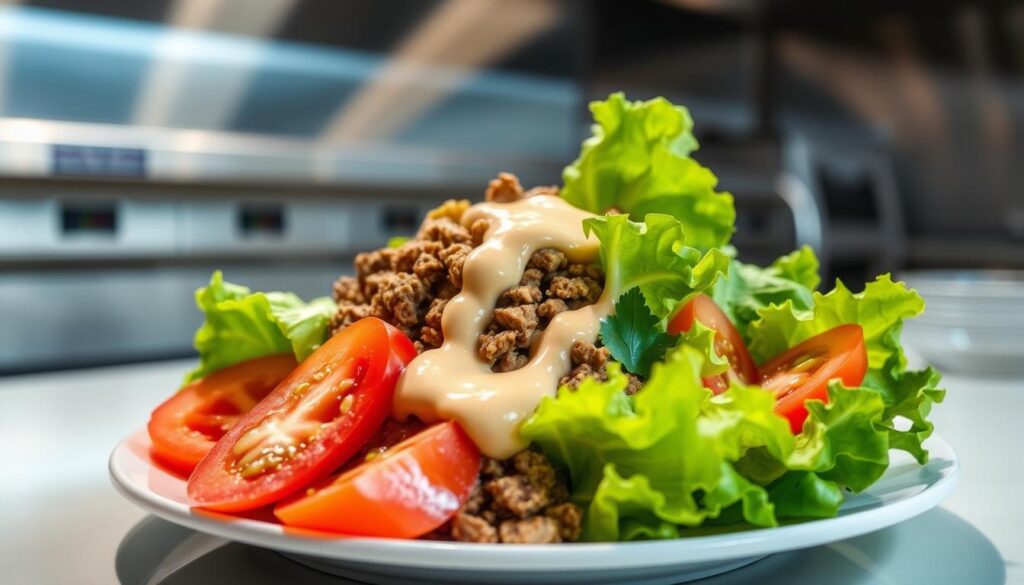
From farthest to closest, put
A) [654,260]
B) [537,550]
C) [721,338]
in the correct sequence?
[721,338]
[654,260]
[537,550]

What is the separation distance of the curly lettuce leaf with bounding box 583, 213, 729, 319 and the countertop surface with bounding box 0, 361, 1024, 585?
0.24m

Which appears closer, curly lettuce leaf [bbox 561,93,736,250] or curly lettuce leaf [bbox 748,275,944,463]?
curly lettuce leaf [bbox 748,275,944,463]

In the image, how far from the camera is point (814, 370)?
0.91m

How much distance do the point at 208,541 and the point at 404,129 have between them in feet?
10.1

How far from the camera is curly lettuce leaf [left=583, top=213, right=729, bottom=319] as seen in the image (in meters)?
0.84

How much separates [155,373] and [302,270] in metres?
1.70

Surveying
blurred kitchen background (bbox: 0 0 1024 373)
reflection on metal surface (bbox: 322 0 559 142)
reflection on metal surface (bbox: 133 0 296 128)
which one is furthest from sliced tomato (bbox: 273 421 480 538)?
reflection on metal surface (bbox: 322 0 559 142)

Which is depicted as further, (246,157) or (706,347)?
(246,157)

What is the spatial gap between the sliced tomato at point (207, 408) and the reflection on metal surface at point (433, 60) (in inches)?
102

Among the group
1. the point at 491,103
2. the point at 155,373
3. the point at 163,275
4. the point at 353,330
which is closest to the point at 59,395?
the point at 155,373

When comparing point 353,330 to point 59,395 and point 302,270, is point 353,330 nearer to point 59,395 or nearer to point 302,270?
point 59,395

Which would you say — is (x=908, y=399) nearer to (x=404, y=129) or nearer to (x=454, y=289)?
(x=454, y=289)

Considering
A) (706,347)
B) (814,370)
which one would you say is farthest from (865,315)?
(706,347)

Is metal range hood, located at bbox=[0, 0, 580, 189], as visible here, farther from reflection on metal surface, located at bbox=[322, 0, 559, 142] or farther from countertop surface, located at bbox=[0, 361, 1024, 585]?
countertop surface, located at bbox=[0, 361, 1024, 585]
